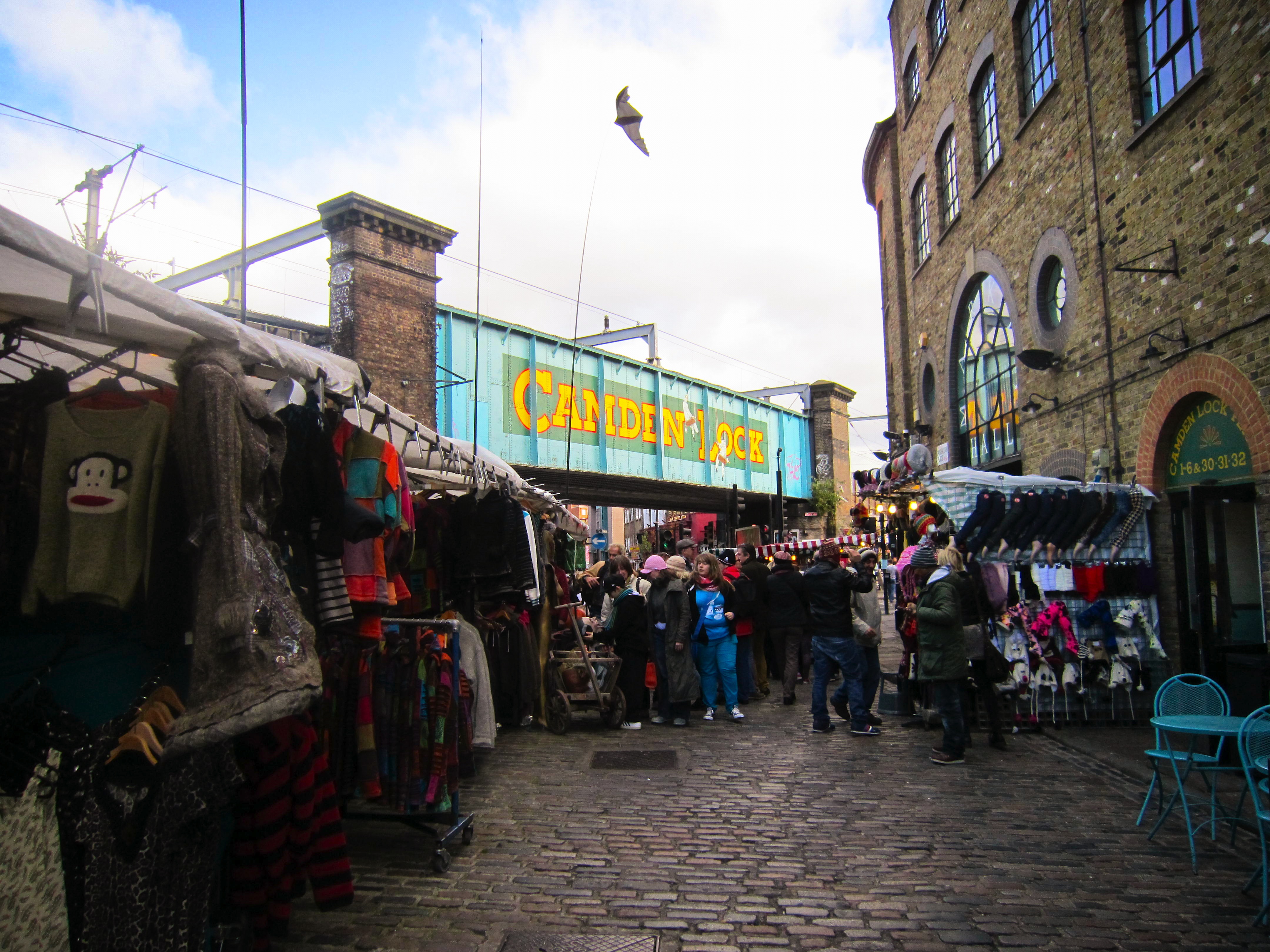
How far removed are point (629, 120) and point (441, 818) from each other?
6.19 m

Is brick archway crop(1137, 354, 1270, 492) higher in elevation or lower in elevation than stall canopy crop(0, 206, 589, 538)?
higher

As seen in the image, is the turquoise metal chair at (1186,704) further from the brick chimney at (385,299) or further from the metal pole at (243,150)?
the brick chimney at (385,299)

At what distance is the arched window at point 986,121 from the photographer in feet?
44.4

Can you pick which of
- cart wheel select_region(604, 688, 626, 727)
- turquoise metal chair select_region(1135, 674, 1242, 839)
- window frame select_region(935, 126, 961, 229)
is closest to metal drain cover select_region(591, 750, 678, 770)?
cart wheel select_region(604, 688, 626, 727)

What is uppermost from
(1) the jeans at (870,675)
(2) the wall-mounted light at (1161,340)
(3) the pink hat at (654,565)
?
(2) the wall-mounted light at (1161,340)

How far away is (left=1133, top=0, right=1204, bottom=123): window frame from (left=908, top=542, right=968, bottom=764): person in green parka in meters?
5.50

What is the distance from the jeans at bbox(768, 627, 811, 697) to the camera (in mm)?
10570

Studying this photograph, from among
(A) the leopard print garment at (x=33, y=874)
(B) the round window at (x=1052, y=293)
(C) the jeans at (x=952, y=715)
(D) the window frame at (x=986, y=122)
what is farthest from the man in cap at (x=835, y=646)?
(D) the window frame at (x=986, y=122)

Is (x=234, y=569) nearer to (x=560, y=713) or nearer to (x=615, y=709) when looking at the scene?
(x=560, y=713)

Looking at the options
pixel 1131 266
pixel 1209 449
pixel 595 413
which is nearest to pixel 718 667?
pixel 1209 449

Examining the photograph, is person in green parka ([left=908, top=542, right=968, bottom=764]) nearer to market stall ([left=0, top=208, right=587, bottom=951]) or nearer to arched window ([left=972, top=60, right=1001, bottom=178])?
market stall ([left=0, top=208, right=587, bottom=951])

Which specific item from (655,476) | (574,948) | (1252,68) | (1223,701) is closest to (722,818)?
(574,948)

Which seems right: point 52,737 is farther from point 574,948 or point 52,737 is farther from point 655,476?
point 655,476

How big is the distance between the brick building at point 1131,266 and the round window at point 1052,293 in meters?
0.04
